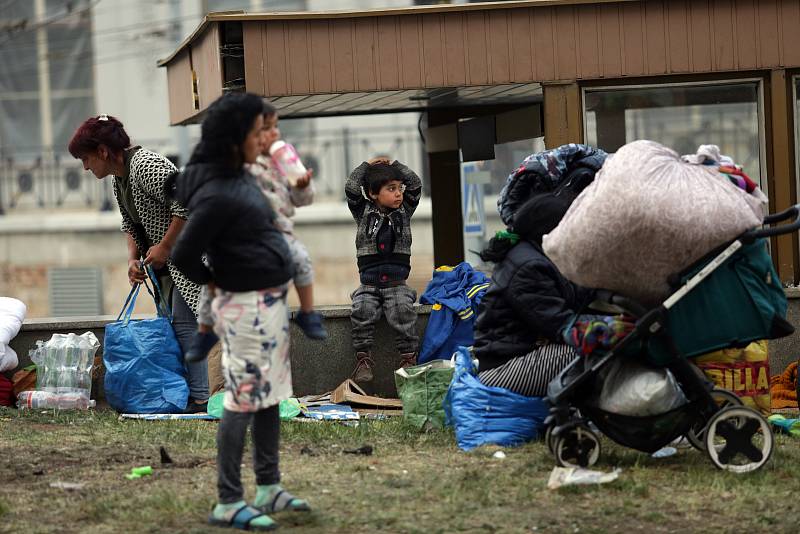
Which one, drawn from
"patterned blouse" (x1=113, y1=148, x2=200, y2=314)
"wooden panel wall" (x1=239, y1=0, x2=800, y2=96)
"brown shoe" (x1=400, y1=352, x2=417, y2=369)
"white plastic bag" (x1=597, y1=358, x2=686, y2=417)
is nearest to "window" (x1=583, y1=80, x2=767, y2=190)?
"wooden panel wall" (x1=239, y1=0, x2=800, y2=96)

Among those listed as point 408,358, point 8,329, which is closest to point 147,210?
point 8,329

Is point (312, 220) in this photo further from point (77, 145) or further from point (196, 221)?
point (196, 221)

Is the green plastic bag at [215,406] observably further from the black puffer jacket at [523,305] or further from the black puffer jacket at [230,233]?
the black puffer jacket at [230,233]

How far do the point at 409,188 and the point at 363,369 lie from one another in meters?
1.19

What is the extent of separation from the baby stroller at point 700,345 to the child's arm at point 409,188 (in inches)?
117

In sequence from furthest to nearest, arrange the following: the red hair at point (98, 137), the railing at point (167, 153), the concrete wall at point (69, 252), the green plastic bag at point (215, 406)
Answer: the railing at point (167, 153) < the concrete wall at point (69, 252) < the green plastic bag at point (215, 406) < the red hair at point (98, 137)

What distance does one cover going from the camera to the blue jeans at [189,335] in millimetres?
8148

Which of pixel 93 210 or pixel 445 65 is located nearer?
pixel 445 65

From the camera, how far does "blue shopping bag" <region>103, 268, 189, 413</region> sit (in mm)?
8125

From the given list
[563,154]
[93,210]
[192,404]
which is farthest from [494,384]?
[93,210]

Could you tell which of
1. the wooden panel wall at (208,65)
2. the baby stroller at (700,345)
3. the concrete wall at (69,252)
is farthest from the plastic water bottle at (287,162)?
the concrete wall at (69,252)

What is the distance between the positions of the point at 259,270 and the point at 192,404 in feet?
11.4

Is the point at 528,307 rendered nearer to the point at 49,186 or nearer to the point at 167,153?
the point at 167,153

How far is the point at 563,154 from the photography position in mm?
6859
